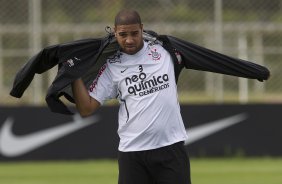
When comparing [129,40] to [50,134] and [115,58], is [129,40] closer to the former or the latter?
[115,58]

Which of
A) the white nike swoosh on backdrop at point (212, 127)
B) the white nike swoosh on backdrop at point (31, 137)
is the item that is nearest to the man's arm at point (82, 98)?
the white nike swoosh on backdrop at point (31, 137)

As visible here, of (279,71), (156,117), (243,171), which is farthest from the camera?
(279,71)

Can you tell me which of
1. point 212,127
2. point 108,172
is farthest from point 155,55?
point 212,127

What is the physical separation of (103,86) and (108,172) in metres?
6.55

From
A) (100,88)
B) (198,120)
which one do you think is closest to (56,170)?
(198,120)

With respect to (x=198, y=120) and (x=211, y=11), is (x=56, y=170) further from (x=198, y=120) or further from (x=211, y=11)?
(x=211, y=11)

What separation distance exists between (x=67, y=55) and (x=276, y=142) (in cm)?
891

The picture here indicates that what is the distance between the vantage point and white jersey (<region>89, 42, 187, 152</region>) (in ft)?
19.7

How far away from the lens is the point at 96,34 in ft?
50.4

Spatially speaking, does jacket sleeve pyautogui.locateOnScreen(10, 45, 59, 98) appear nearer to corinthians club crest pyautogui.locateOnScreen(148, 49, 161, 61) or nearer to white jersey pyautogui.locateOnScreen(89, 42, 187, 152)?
white jersey pyautogui.locateOnScreen(89, 42, 187, 152)

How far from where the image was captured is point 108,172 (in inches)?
496

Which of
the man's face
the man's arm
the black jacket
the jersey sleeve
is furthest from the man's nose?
the man's arm

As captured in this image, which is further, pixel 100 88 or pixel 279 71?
pixel 279 71

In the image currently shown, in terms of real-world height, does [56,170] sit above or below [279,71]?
below
